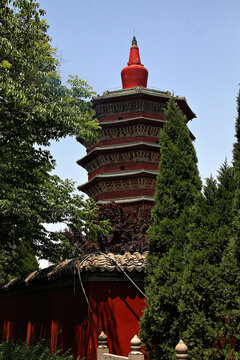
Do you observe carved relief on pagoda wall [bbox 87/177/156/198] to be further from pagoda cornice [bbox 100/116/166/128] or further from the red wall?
the red wall

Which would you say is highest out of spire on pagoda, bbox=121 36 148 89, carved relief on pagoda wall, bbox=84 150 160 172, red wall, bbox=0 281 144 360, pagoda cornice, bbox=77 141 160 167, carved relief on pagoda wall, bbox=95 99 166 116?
spire on pagoda, bbox=121 36 148 89

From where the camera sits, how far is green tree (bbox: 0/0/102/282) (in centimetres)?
1050

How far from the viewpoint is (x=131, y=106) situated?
3159 centimetres

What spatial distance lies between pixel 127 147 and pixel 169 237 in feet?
71.0

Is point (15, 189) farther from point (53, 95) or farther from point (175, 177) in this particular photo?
point (175, 177)

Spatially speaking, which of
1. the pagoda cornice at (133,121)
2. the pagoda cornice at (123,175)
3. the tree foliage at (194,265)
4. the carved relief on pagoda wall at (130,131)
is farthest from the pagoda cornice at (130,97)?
the tree foliage at (194,265)

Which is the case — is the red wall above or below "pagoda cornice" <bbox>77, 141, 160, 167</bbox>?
below

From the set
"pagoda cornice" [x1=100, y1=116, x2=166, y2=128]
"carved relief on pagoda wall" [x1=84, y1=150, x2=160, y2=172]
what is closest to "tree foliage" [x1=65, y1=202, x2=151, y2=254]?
"carved relief on pagoda wall" [x1=84, y1=150, x2=160, y2=172]

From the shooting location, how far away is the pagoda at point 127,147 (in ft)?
97.2

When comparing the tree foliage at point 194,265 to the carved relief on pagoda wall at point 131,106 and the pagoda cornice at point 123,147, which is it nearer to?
the pagoda cornice at point 123,147

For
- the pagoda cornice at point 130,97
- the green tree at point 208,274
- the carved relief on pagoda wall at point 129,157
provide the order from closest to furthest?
1. the green tree at point 208,274
2. the carved relief on pagoda wall at point 129,157
3. the pagoda cornice at point 130,97

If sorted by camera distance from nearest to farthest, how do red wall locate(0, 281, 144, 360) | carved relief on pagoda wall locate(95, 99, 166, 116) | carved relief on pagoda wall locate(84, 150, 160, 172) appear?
red wall locate(0, 281, 144, 360) → carved relief on pagoda wall locate(84, 150, 160, 172) → carved relief on pagoda wall locate(95, 99, 166, 116)

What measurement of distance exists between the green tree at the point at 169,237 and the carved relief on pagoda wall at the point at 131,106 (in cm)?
2186

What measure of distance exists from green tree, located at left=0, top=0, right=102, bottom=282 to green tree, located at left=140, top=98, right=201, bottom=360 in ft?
10.6
